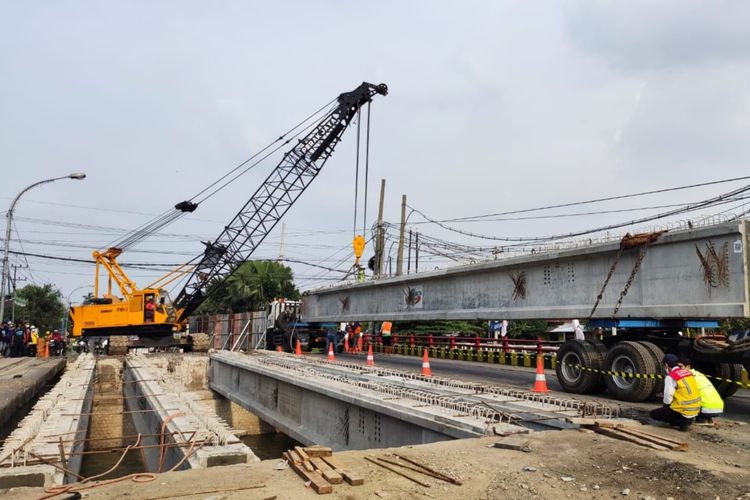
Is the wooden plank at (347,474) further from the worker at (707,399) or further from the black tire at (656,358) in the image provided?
the black tire at (656,358)

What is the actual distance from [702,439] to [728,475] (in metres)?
1.72

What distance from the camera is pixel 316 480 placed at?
4.71 m

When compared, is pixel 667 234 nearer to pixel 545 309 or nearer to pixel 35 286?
pixel 545 309

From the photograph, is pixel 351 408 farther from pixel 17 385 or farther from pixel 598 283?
pixel 17 385

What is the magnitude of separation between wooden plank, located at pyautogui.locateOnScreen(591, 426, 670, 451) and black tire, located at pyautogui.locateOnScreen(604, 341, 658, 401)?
2.92 metres

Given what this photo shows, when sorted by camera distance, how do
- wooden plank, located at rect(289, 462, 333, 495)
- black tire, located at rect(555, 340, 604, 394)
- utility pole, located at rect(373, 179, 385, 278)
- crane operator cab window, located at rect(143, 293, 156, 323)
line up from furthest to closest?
utility pole, located at rect(373, 179, 385, 278)
crane operator cab window, located at rect(143, 293, 156, 323)
black tire, located at rect(555, 340, 604, 394)
wooden plank, located at rect(289, 462, 333, 495)

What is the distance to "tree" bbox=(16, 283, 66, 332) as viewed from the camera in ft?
228

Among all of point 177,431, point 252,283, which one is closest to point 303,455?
point 177,431

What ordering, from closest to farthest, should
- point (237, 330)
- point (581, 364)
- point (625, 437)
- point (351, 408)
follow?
point (625, 437), point (351, 408), point (581, 364), point (237, 330)

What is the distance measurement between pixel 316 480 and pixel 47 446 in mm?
4886

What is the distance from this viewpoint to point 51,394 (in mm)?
13250

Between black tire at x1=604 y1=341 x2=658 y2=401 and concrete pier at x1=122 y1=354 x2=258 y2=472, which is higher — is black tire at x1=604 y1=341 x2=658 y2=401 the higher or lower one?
the higher one

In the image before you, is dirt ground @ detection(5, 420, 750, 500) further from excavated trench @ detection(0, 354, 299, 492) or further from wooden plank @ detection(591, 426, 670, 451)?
excavated trench @ detection(0, 354, 299, 492)

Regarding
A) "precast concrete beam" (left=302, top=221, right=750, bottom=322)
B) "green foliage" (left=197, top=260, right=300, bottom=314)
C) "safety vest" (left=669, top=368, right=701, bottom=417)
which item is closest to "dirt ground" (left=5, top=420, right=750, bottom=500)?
"safety vest" (left=669, top=368, right=701, bottom=417)
